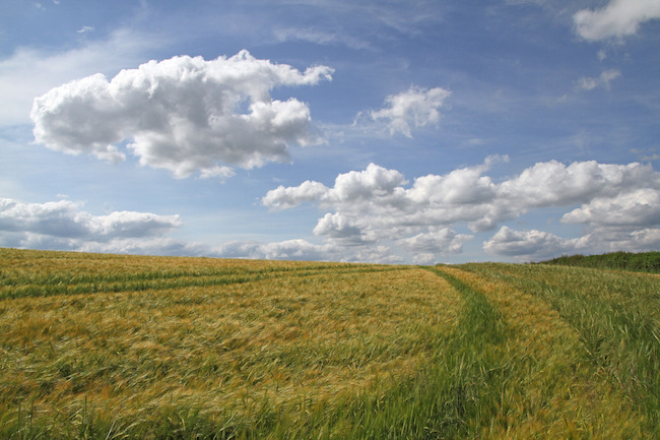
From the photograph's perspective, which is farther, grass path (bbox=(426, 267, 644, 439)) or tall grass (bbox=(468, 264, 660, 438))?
tall grass (bbox=(468, 264, 660, 438))

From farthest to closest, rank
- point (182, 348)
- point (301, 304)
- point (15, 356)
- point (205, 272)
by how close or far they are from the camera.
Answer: point (205, 272) → point (301, 304) → point (182, 348) → point (15, 356)

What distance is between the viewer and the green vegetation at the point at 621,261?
27.9 m

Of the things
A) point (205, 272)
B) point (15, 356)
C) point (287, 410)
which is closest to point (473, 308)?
point (287, 410)

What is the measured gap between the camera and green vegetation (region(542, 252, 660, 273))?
1097 inches

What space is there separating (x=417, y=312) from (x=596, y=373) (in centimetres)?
285

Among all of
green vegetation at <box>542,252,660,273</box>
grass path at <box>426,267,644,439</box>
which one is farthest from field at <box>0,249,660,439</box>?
green vegetation at <box>542,252,660,273</box>

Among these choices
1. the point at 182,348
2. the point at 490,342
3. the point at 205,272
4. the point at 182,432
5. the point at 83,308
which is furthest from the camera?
the point at 205,272

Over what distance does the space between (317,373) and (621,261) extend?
40.6m

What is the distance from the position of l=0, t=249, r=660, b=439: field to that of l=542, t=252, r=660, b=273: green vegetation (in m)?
30.6

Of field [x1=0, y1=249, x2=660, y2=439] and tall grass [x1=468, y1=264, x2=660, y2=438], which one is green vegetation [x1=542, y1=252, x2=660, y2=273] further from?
field [x1=0, y1=249, x2=660, y2=439]

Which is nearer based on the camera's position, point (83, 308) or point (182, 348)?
point (182, 348)

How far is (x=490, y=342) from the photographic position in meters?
4.39

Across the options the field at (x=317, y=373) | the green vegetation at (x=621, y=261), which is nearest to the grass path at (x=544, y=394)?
the field at (x=317, y=373)

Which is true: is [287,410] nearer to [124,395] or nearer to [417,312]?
[124,395]
